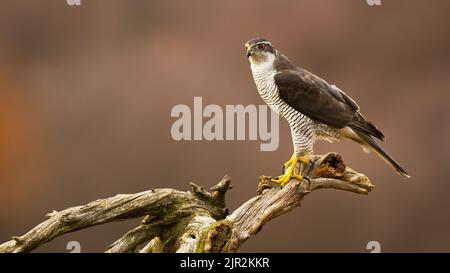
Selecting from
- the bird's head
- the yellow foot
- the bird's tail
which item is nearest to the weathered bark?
the yellow foot

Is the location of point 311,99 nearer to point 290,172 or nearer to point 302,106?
point 302,106

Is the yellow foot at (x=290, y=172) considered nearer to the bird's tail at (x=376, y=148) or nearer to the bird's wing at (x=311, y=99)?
the bird's wing at (x=311, y=99)

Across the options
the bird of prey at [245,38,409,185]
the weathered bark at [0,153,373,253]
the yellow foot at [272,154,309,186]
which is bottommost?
the weathered bark at [0,153,373,253]

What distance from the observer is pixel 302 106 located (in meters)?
3.52

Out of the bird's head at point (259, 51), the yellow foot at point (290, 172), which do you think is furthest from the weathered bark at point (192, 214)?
the bird's head at point (259, 51)

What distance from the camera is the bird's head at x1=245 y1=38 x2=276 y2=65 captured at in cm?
345

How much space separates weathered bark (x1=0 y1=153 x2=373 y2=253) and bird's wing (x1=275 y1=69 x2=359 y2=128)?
23cm

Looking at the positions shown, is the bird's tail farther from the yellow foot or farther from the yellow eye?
the yellow eye

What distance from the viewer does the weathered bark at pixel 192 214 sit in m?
2.93

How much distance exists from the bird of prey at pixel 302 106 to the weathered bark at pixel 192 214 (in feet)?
0.38

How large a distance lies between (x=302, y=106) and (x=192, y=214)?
0.89 metres

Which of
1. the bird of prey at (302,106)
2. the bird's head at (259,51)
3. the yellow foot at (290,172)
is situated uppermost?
the bird's head at (259,51)

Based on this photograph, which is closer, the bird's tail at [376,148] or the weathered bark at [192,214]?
the weathered bark at [192,214]

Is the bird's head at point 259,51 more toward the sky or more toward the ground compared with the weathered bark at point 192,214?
more toward the sky
